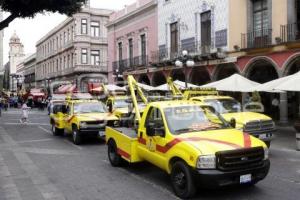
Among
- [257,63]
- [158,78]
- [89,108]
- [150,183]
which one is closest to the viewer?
[150,183]

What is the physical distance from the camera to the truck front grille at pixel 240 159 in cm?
692

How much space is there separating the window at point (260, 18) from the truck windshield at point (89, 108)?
9427 millimetres

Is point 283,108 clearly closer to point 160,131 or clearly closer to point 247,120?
point 247,120

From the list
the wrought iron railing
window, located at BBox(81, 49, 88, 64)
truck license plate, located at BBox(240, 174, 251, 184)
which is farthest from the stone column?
window, located at BBox(81, 49, 88, 64)

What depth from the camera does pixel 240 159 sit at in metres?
7.08

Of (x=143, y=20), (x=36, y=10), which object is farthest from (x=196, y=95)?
(x=143, y=20)

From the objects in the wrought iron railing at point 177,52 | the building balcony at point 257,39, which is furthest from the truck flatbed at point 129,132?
the wrought iron railing at point 177,52

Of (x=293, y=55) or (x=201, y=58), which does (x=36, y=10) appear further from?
(x=293, y=55)

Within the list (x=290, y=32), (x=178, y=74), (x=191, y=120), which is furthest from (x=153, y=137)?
(x=178, y=74)

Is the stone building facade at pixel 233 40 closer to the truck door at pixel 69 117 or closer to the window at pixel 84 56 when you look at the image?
the truck door at pixel 69 117

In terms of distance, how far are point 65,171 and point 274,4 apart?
1418 centimetres

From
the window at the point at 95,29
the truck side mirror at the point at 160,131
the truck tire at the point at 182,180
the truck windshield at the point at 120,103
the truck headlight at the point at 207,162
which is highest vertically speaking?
the window at the point at 95,29

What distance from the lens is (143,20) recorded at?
3266 centimetres

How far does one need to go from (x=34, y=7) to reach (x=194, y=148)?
61.7 feet
